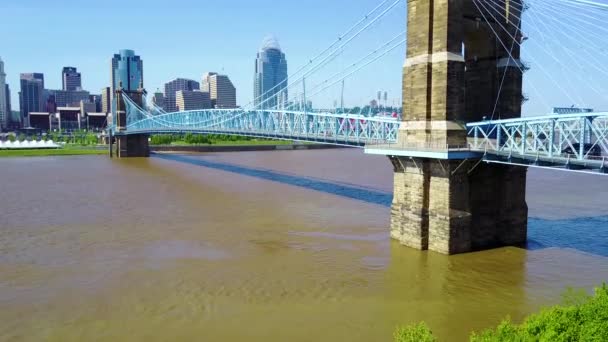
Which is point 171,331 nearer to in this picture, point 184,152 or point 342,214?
point 342,214

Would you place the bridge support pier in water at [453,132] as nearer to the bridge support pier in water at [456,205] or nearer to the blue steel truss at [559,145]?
the bridge support pier in water at [456,205]

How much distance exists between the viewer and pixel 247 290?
539 inches

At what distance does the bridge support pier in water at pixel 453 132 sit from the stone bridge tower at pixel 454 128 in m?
0.03

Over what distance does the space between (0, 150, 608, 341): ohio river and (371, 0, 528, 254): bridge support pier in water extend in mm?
891

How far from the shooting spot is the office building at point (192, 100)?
162 meters

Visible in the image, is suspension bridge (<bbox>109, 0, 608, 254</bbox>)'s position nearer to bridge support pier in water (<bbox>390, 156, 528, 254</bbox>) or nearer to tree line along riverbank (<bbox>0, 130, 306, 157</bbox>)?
bridge support pier in water (<bbox>390, 156, 528, 254</bbox>)

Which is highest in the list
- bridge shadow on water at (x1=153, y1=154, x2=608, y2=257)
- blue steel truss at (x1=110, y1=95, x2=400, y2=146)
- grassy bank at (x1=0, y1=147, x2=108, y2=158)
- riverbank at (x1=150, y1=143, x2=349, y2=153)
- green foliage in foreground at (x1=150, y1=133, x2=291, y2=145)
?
blue steel truss at (x1=110, y1=95, x2=400, y2=146)

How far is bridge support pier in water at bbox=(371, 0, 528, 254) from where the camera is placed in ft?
55.7

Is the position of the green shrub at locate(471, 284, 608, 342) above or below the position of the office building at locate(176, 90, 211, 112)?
below

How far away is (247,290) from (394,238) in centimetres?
714

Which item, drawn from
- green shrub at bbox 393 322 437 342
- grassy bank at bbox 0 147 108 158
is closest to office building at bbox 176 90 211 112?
grassy bank at bbox 0 147 108 158

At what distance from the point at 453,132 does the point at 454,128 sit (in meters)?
0.14

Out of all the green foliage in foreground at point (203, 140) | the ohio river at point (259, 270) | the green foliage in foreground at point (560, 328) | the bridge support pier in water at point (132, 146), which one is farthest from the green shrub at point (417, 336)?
the green foliage in foreground at point (203, 140)

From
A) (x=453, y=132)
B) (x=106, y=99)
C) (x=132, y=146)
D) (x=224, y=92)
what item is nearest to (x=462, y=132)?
(x=453, y=132)
